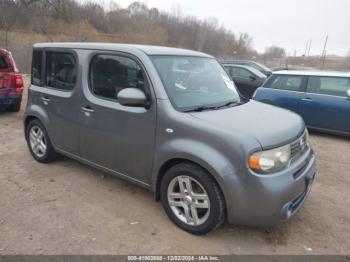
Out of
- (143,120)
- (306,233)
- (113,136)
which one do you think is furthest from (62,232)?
(306,233)

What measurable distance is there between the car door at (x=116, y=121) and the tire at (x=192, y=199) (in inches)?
12.5

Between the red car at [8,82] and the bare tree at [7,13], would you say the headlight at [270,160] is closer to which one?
the red car at [8,82]

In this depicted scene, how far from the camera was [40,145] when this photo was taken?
474 cm

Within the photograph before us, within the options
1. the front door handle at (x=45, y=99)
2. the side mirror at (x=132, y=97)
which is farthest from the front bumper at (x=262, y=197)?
the front door handle at (x=45, y=99)

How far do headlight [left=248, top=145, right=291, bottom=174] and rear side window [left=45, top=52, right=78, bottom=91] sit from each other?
8.43 feet

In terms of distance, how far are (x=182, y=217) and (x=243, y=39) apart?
76.5m

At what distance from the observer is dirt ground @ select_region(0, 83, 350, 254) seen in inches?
110

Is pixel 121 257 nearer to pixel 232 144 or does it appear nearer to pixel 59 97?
pixel 232 144

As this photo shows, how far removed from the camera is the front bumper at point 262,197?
2.56 m

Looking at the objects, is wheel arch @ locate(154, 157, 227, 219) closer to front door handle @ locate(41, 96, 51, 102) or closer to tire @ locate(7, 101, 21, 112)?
front door handle @ locate(41, 96, 51, 102)

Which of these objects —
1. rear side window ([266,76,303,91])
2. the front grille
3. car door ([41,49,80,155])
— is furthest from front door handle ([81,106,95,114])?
rear side window ([266,76,303,91])

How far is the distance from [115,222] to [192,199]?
0.90m

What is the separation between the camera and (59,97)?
409 cm

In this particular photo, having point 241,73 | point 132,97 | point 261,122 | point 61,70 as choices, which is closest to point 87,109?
point 61,70
